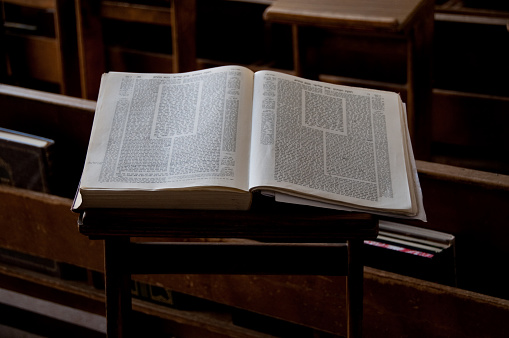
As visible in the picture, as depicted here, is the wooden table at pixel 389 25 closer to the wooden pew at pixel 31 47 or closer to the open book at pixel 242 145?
the open book at pixel 242 145

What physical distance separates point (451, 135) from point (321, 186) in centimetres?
162

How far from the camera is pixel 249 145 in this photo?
1055 millimetres

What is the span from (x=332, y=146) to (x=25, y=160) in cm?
103

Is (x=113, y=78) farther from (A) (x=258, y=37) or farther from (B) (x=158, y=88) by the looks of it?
(A) (x=258, y=37)

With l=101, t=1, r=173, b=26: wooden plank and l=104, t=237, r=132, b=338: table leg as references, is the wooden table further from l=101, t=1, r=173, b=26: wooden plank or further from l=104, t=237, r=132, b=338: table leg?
l=104, t=237, r=132, b=338: table leg

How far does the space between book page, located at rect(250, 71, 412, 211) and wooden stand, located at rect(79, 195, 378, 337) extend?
5 centimetres

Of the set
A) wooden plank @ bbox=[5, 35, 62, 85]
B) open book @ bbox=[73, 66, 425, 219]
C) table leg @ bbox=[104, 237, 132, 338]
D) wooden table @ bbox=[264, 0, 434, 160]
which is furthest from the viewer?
wooden plank @ bbox=[5, 35, 62, 85]

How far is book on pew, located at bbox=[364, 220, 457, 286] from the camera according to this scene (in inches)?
58.2

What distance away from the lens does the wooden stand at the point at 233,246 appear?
1.00m

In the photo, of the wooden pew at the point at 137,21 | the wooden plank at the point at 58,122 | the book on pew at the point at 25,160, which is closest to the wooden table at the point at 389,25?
the wooden pew at the point at 137,21

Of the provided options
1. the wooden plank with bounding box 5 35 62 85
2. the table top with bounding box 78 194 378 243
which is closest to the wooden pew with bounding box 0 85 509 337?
the table top with bounding box 78 194 378 243

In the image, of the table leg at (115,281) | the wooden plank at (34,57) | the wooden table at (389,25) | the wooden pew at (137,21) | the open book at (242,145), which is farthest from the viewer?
the wooden plank at (34,57)

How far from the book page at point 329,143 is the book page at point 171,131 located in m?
0.03

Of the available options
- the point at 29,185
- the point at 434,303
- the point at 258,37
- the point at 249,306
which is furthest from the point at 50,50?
the point at 434,303
